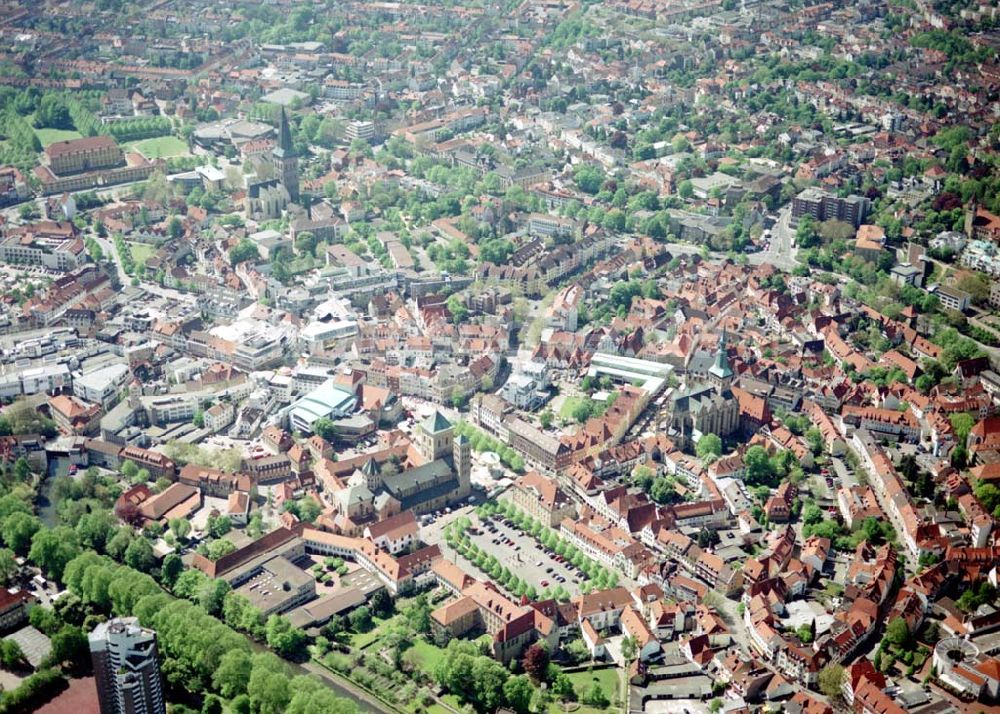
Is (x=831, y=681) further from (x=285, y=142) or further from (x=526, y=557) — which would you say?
(x=285, y=142)

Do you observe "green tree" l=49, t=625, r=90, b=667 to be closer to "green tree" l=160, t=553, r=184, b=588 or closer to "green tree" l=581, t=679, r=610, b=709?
"green tree" l=160, t=553, r=184, b=588

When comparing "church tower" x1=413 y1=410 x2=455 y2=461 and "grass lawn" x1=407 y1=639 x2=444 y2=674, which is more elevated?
"church tower" x1=413 y1=410 x2=455 y2=461

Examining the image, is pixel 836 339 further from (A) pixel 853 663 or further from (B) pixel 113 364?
(B) pixel 113 364

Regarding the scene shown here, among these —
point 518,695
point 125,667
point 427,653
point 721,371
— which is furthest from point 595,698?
point 721,371

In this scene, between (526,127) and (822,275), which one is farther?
(526,127)

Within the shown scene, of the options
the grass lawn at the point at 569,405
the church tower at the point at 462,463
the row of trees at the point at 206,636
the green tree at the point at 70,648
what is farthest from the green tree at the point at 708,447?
the green tree at the point at 70,648

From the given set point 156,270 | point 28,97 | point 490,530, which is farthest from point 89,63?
A: point 490,530

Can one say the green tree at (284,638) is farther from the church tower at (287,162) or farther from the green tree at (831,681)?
the church tower at (287,162)

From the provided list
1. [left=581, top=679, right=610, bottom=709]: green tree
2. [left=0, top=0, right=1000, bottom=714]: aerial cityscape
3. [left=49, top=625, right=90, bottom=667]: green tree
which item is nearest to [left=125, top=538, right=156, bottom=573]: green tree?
[left=0, top=0, right=1000, bottom=714]: aerial cityscape
